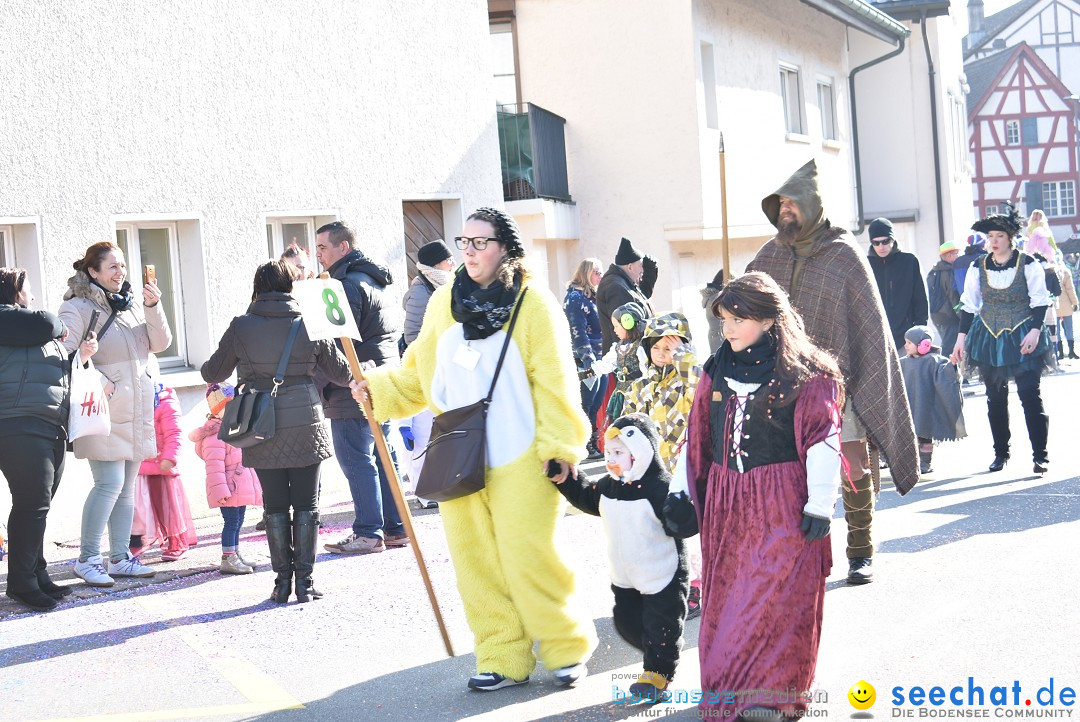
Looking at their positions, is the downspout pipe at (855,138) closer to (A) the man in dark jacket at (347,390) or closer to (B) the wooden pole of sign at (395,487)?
(A) the man in dark jacket at (347,390)

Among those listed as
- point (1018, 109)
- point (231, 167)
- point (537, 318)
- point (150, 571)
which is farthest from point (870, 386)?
point (1018, 109)

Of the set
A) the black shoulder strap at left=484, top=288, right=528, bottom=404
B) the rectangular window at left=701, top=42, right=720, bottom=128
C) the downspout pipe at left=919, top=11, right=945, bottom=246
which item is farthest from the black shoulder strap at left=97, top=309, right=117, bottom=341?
the downspout pipe at left=919, top=11, right=945, bottom=246

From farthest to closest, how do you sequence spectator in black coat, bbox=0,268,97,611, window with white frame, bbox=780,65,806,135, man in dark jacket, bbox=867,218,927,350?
1. window with white frame, bbox=780,65,806,135
2. man in dark jacket, bbox=867,218,927,350
3. spectator in black coat, bbox=0,268,97,611

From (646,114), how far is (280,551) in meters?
12.5

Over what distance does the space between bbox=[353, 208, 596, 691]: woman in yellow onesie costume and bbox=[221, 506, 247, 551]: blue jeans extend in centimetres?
342

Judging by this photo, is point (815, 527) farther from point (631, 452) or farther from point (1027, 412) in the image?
point (1027, 412)

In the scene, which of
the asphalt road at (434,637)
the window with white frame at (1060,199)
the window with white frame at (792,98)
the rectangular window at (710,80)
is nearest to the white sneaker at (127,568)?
the asphalt road at (434,637)

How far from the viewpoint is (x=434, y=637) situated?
704 cm

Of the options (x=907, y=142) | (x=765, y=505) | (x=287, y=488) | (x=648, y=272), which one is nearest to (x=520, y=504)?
(x=765, y=505)

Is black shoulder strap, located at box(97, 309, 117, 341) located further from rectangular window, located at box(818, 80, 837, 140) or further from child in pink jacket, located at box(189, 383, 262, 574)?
rectangular window, located at box(818, 80, 837, 140)

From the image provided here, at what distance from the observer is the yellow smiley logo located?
543cm

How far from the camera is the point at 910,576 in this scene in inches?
298

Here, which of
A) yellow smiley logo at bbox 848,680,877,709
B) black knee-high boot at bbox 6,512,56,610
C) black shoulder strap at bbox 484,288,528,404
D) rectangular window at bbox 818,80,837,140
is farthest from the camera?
rectangular window at bbox 818,80,837,140

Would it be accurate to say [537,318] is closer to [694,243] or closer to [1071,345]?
[694,243]
